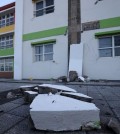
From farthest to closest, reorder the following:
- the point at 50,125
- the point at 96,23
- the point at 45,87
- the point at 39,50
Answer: the point at 39,50, the point at 96,23, the point at 45,87, the point at 50,125

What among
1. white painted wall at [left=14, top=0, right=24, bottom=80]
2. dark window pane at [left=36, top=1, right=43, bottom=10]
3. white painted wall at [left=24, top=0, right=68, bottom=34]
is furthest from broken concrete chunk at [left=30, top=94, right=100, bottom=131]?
dark window pane at [left=36, top=1, right=43, bottom=10]

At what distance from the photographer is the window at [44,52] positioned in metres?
11.3

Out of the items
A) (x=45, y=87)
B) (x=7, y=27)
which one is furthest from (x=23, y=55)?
(x=45, y=87)

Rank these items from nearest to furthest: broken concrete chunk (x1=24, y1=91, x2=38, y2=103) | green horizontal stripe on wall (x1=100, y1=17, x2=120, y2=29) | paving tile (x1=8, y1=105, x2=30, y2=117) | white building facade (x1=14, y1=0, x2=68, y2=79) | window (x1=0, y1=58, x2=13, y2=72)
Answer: paving tile (x1=8, y1=105, x2=30, y2=117) → broken concrete chunk (x1=24, y1=91, x2=38, y2=103) → green horizontal stripe on wall (x1=100, y1=17, x2=120, y2=29) → white building facade (x1=14, y1=0, x2=68, y2=79) → window (x1=0, y1=58, x2=13, y2=72)

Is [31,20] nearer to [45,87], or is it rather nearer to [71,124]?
[45,87]

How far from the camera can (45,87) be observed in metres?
3.55

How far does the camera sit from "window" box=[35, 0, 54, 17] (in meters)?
11.6

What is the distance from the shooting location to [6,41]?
16.5 metres

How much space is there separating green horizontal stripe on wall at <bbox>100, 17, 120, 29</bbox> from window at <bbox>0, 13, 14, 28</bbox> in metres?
9.77

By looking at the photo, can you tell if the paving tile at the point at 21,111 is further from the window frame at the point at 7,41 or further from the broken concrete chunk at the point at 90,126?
the window frame at the point at 7,41

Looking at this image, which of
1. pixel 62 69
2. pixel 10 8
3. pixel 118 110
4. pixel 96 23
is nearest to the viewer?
pixel 118 110

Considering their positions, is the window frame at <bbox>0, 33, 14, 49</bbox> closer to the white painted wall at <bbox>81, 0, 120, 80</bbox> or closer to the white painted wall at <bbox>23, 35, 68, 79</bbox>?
the white painted wall at <bbox>23, 35, 68, 79</bbox>

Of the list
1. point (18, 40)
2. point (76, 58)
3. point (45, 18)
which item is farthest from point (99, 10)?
point (18, 40)

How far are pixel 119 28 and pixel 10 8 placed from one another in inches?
401
